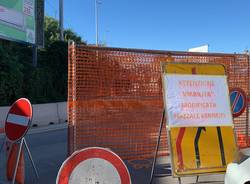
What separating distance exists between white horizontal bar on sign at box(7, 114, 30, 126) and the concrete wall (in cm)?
982

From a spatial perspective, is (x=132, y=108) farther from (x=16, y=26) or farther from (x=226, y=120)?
(x=16, y=26)

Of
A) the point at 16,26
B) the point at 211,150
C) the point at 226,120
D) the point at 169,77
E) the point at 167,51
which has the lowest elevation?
the point at 211,150

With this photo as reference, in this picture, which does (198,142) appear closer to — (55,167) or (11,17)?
(55,167)

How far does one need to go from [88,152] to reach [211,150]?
2.14 metres

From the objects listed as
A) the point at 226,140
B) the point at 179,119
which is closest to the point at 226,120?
the point at 226,140

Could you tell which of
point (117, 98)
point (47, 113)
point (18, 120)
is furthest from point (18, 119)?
point (47, 113)

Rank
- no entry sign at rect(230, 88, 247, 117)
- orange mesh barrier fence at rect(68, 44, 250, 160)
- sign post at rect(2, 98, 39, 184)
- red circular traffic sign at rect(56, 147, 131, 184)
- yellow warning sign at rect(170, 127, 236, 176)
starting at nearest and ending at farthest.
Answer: red circular traffic sign at rect(56, 147, 131, 184) < yellow warning sign at rect(170, 127, 236, 176) < sign post at rect(2, 98, 39, 184) < orange mesh barrier fence at rect(68, 44, 250, 160) < no entry sign at rect(230, 88, 247, 117)

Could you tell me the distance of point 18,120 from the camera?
19.9ft

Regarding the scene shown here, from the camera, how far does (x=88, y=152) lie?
4480 millimetres

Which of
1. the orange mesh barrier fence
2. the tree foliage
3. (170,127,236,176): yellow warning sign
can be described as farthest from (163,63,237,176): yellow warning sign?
the tree foliage

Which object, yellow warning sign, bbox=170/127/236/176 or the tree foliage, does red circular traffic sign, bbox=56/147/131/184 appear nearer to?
yellow warning sign, bbox=170/127/236/176

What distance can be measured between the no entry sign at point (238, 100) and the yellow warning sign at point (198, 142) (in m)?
1.64

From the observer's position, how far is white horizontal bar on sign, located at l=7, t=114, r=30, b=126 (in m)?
5.96

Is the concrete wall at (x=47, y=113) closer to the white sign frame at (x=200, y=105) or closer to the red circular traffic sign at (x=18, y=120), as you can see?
the red circular traffic sign at (x=18, y=120)
